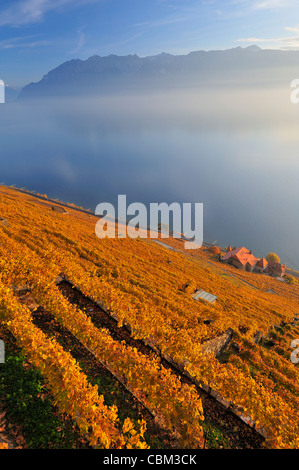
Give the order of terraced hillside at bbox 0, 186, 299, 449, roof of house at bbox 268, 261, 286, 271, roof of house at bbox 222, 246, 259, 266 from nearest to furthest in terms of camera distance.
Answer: terraced hillside at bbox 0, 186, 299, 449, roof of house at bbox 222, 246, 259, 266, roof of house at bbox 268, 261, 286, 271

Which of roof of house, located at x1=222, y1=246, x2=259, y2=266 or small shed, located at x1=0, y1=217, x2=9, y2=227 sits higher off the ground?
small shed, located at x1=0, y1=217, x2=9, y2=227

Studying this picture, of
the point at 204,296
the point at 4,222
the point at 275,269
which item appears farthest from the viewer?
the point at 275,269

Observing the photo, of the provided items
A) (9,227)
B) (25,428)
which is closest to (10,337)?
(25,428)

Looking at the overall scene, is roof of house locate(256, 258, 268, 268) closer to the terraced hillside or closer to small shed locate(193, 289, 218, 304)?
small shed locate(193, 289, 218, 304)

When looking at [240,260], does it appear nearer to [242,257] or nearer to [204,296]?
[242,257]

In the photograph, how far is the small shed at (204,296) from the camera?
31327 millimetres

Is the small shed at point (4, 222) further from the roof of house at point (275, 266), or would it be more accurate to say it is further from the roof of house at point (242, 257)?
the roof of house at point (275, 266)

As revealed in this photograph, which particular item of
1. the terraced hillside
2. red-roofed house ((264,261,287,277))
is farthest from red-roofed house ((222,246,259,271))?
the terraced hillside

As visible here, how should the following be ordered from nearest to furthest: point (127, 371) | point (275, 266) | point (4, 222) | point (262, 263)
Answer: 1. point (127, 371)
2. point (4, 222)
3. point (275, 266)
4. point (262, 263)

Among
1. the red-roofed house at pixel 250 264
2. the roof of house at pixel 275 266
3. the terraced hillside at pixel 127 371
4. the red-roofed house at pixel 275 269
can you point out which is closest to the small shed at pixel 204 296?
the terraced hillside at pixel 127 371

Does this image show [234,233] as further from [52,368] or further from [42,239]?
[52,368]

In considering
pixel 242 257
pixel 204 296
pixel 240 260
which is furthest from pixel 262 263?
pixel 204 296

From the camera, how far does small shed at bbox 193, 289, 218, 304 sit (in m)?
31.3

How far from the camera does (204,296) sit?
106 ft
